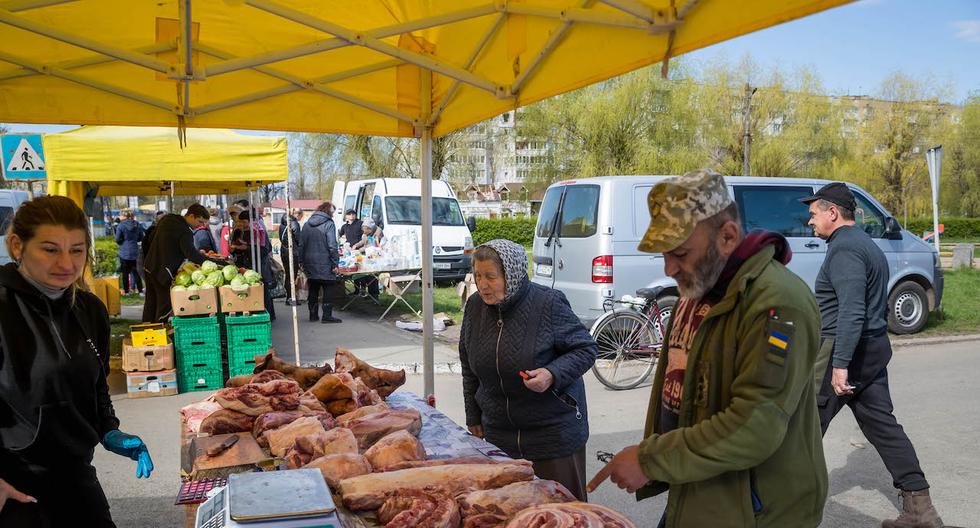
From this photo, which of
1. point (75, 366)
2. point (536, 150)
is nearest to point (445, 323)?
point (75, 366)

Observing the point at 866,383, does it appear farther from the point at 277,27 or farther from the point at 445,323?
the point at 445,323

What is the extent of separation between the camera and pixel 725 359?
6.68 feet

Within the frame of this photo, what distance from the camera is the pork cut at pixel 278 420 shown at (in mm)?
3190

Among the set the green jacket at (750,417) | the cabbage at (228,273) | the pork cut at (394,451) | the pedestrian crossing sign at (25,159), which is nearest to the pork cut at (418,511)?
the pork cut at (394,451)

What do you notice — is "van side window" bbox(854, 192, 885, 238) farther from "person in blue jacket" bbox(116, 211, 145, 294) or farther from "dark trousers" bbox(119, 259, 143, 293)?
"dark trousers" bbox(119, 259, 143, 293)

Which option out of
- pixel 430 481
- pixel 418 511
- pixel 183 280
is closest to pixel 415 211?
pixel 183 280

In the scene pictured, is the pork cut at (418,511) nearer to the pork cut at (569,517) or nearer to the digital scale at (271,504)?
the pork cut at (569,517)

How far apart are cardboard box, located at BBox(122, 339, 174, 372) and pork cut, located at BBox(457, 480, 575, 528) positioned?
6342mm

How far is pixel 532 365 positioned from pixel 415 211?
48.3 ft

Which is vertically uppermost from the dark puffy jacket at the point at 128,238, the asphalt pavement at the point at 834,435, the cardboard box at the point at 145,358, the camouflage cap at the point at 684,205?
the camouflage cap at the point at 684,205

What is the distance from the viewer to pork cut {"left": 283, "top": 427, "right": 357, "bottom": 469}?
9.28 ft

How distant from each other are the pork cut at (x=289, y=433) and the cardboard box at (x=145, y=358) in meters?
5.24

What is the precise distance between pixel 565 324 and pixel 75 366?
2.13 meters

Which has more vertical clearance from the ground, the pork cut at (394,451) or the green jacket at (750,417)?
the green jacket at (750,417)
